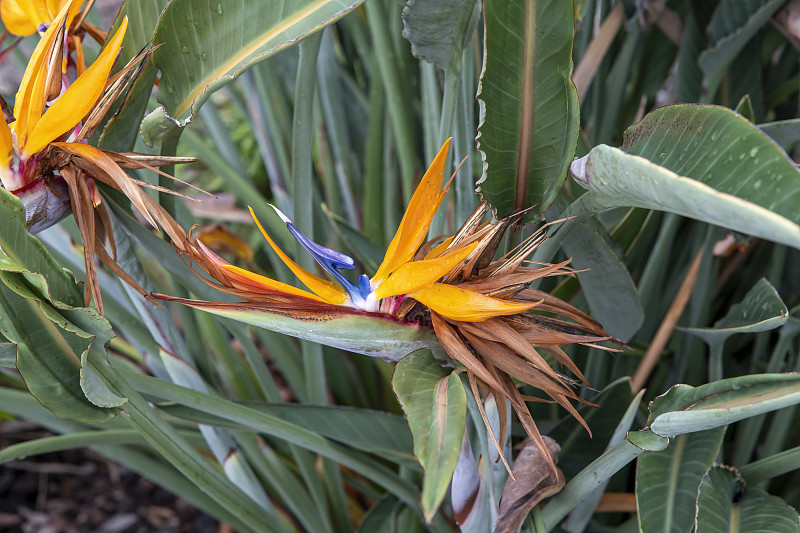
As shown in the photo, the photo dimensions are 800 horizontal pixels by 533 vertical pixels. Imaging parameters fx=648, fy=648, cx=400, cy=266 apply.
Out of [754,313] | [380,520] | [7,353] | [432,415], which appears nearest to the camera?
[432,415]

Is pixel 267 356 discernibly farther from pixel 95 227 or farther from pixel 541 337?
pixel 541 337

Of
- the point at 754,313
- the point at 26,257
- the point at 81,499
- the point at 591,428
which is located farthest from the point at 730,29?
the point at 81,499

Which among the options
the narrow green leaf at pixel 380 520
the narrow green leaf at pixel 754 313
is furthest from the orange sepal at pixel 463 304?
the narrow green leaf at pixel 380 520

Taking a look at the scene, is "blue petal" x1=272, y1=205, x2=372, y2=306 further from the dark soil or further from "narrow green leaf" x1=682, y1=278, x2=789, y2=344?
the dark soil

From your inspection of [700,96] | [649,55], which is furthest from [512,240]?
[649,55]

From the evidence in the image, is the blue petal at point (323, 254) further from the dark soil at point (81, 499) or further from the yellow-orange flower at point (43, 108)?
the dark soil at point (81, 499)

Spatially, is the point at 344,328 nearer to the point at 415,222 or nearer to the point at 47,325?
the point at 415,222

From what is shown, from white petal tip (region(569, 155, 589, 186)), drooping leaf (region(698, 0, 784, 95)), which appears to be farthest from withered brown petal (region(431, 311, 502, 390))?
drooping leaf (region(698, 0, 784, 95))
